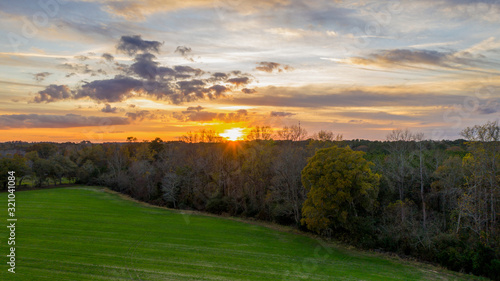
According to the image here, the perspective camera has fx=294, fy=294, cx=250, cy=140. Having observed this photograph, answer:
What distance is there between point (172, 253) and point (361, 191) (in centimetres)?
2100

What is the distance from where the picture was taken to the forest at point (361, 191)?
1173 inches

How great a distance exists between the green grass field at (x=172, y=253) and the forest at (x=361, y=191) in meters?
3.13

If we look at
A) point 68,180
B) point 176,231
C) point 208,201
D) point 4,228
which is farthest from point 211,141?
point 4,228

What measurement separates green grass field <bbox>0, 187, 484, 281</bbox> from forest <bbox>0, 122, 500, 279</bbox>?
3.13 m

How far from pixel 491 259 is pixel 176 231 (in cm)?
3190

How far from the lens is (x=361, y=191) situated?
3300cm

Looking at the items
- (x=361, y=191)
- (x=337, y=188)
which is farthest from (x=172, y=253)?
(x=361, y=191)

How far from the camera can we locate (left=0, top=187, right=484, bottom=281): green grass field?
70.8 ft

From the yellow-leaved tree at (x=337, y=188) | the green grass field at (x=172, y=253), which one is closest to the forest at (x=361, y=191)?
the yellow-leaved tree at (x=337, y=188)

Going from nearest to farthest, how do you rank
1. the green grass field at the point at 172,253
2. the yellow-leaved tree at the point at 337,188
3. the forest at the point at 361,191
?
the green grass field at the point at 172,253, the forest at the point at 361,191, the yellow-leaved tree at the point at 337,188

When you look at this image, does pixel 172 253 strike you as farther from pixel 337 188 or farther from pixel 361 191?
pixel 361 191

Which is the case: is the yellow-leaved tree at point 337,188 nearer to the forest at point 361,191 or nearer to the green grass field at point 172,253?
the forest at point 361,191

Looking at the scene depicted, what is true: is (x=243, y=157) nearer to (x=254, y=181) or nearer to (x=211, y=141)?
(x=254, y=181)

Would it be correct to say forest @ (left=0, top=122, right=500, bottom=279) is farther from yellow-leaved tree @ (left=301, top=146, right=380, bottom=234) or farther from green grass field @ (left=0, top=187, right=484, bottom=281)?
green grass field @ (left=0, top=187, right=484, bottom=281)
